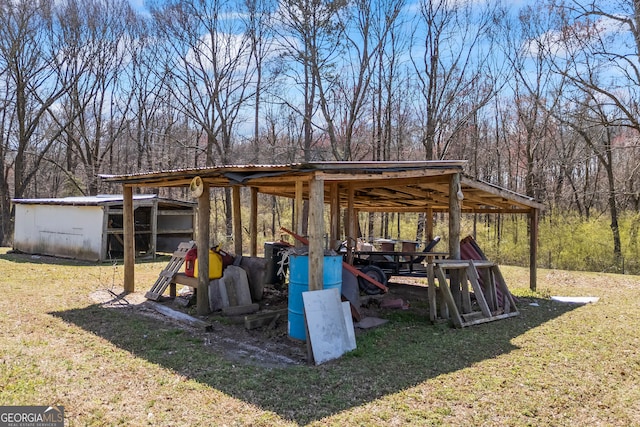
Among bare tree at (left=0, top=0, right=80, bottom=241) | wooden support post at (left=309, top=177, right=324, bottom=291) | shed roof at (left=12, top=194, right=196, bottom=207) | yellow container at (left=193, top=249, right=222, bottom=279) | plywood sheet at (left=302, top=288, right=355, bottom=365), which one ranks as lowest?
plywood sheet at (left=302, top=288, right=355, bottom=365)

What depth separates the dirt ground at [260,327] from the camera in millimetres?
4949

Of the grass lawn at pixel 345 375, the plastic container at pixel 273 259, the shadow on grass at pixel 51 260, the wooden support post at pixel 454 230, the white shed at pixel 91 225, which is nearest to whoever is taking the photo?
the grass lawn at pixel 345 375

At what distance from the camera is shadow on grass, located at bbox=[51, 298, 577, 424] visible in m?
3.67

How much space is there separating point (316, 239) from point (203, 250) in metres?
2.39

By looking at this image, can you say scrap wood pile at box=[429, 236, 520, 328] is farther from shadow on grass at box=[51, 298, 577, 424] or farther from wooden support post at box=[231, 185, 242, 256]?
wooden support post at box=[231, 185, 242, 256]

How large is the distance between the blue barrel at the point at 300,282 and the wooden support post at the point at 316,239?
13cm

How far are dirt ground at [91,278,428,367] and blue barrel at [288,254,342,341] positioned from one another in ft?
0.63

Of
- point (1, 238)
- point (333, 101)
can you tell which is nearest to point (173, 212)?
point (333, 101)

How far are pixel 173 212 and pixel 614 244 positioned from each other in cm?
1492

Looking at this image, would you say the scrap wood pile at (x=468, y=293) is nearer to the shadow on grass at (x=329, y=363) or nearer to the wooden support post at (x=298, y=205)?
the shadow on grass at (x=329, y=363)

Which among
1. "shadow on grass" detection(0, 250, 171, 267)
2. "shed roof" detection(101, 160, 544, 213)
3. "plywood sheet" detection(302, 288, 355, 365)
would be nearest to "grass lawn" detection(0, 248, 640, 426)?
"plywood sheet" detection(302, 288, 355, 365)

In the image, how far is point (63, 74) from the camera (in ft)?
70.3

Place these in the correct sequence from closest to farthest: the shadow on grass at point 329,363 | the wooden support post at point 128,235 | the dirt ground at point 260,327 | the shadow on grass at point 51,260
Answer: the shadow on grass at point 329,363, the dirt ground at point 260,327, the wooden support post at point 128,235, the shadow on grass at point 51,260

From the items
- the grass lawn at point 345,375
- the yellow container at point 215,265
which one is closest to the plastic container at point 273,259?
the yellow container at point 215,265
